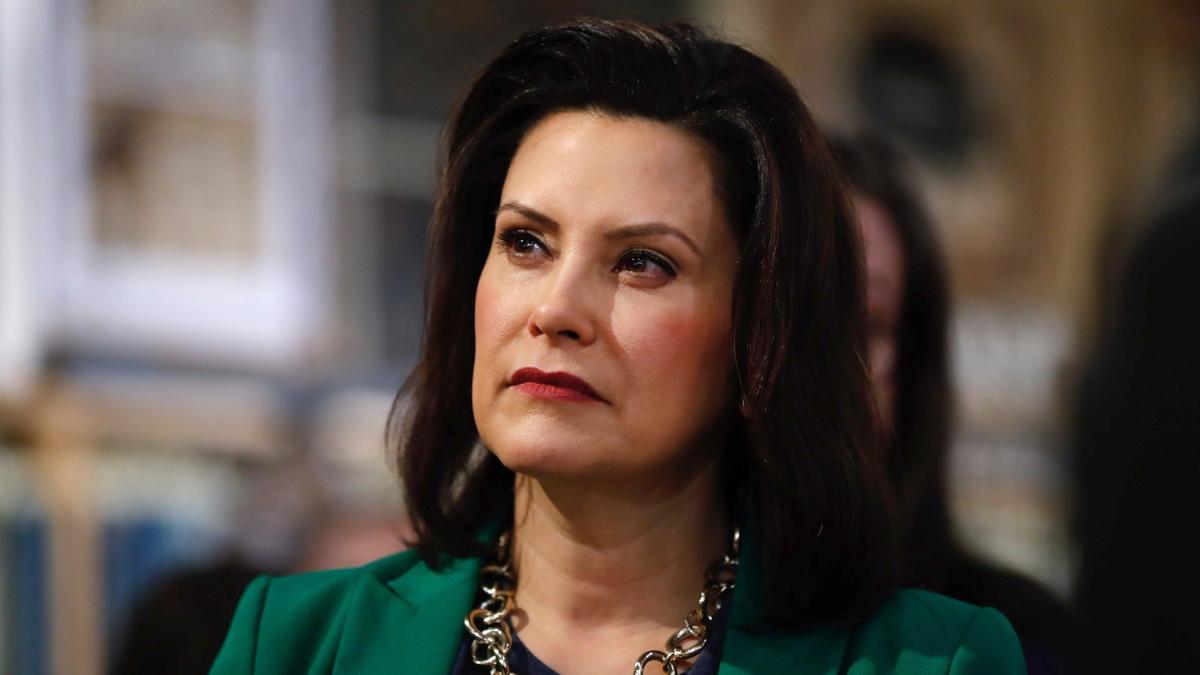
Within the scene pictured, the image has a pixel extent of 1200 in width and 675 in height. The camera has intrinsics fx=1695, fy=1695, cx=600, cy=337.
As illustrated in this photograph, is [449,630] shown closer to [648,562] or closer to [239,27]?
[648,562]

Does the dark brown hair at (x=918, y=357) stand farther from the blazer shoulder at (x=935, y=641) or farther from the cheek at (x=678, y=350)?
the cheek at (x=678, y=350)

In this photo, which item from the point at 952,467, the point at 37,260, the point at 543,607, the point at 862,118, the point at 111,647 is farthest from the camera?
the point at 862,118

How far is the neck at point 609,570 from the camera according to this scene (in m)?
2.49

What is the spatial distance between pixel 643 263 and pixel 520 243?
0.63 ft

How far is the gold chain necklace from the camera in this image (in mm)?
2467

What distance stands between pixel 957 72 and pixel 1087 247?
1237 mm

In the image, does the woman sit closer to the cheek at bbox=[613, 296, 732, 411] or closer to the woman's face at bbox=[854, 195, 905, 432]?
the cheek at bbox=[613, 296, 732, 411]

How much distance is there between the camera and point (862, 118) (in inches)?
313

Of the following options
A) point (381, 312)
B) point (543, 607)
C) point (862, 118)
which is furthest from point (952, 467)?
point (862, 118)

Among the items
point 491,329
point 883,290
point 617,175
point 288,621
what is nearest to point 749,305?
point 617,175

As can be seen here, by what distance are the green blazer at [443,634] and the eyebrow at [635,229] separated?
489 mm

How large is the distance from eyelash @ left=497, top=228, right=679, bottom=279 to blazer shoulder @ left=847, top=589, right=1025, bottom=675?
1.95 ft

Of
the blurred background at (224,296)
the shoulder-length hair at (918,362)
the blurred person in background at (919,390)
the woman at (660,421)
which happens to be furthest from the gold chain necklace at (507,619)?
the blurred background at (224,296)

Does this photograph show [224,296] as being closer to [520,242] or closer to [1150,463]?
[520,242]
